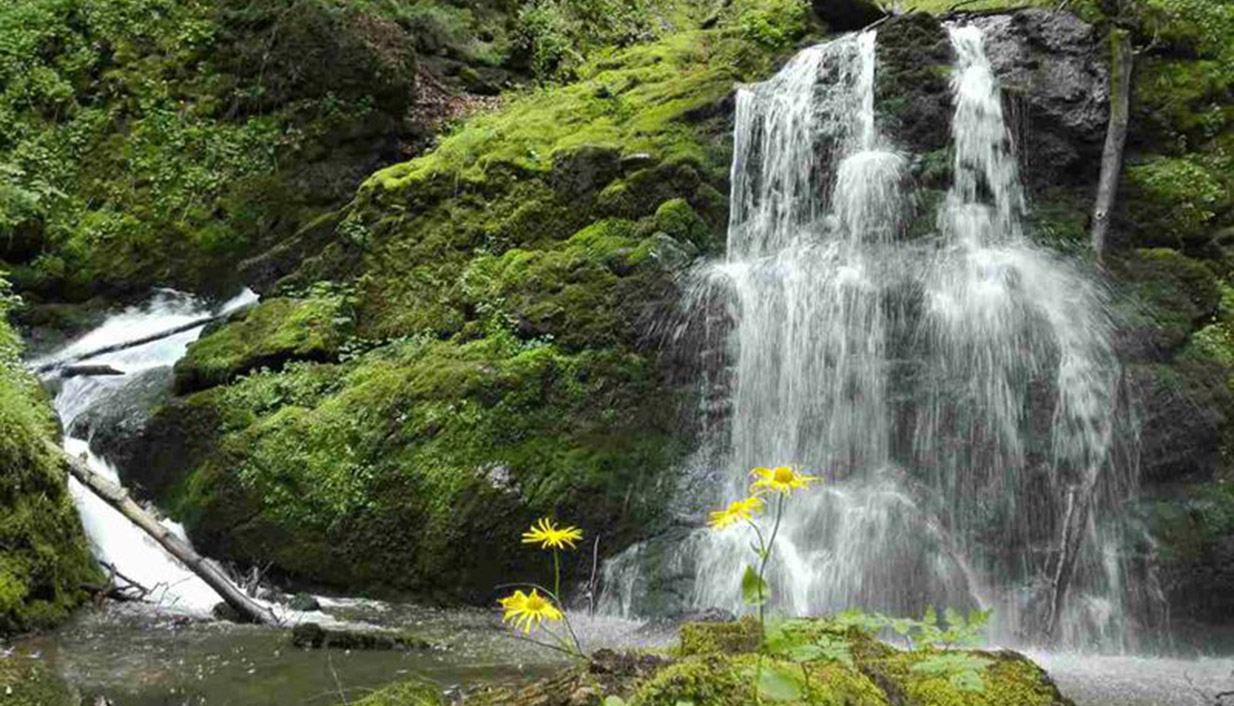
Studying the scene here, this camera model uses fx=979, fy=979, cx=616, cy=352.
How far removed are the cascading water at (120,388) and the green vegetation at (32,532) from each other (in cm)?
62

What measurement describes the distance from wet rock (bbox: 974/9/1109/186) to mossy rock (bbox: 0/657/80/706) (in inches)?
374

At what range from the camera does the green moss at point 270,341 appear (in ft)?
33.1

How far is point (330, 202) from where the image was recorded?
1352 centimetres

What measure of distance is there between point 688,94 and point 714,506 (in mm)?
6056

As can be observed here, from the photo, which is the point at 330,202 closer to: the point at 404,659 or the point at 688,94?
the point at 688,94

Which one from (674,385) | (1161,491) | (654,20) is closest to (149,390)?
(674,385)

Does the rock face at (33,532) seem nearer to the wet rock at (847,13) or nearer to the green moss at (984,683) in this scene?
the green moss at (984,683)

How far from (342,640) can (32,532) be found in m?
2.64

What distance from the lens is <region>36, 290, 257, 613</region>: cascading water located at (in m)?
8.09

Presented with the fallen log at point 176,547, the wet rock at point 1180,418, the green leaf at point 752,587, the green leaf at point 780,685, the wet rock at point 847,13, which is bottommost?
the fallen log at point 176,547

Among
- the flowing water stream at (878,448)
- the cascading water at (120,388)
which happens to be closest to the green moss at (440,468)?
the flowing water stream at (878,448)

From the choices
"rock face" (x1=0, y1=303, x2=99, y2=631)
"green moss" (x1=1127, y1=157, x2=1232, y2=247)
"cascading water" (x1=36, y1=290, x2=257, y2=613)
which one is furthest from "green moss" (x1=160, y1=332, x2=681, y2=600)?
"green moss" (x1=1127, y1=157, x2=1232, y2=247)

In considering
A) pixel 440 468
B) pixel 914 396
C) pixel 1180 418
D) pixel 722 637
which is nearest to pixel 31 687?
pixel 722 637

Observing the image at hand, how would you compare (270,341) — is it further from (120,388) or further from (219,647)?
(219,647)
